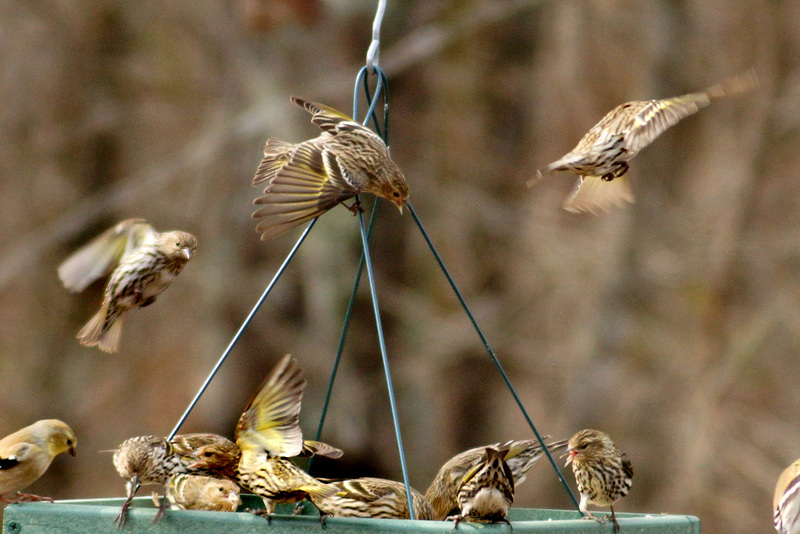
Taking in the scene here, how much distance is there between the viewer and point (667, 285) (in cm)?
1100

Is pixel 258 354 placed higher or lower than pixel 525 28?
lower

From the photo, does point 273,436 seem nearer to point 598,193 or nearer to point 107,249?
point 107,249

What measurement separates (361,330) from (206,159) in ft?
9.35

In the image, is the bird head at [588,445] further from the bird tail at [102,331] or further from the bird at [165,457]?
the bird tail at [102,331]

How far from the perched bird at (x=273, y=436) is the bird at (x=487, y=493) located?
0.46 m

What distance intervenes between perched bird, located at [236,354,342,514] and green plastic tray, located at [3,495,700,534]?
158 mm

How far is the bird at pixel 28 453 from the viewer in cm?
426

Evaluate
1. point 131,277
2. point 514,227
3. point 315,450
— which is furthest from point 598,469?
point 514,227

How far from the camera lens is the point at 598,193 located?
4832 mm

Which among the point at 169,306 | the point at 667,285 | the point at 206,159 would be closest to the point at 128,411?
the point at 169,306

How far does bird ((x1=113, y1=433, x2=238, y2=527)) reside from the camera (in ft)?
11.9

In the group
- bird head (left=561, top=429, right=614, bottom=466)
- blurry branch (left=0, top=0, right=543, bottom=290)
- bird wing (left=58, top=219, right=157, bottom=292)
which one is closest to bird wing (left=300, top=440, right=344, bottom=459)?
bird head (left=561, top=429, right=614, bottom=466)

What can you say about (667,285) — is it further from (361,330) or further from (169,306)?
(169,306)

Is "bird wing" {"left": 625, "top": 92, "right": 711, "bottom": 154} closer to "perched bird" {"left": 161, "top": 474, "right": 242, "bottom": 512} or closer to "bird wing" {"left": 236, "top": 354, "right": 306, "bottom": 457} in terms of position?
"bird wing" {"left": 236, "top": 354, "right": 306, "bottom": 457}
